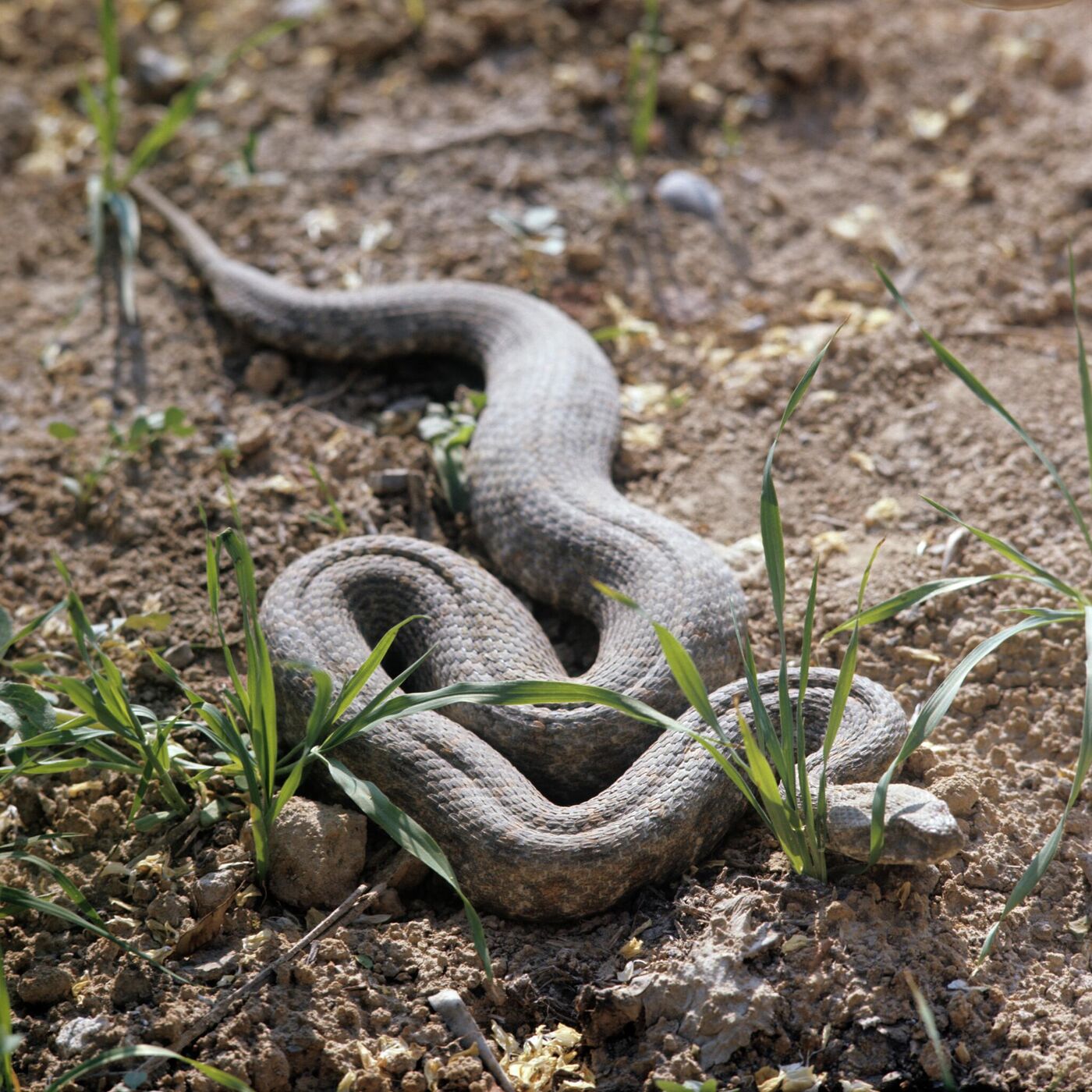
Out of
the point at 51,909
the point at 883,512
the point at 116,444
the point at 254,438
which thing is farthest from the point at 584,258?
the point at 51,909

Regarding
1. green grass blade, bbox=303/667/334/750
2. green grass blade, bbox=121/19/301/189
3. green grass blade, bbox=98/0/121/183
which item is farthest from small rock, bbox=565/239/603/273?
green grass blade, bbox=303/667/334/750

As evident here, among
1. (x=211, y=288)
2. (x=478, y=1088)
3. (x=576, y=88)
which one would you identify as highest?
(x=576, y=88)

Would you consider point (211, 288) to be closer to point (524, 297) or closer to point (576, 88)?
point (524, 297)

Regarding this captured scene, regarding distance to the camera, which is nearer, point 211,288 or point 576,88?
point 211,288

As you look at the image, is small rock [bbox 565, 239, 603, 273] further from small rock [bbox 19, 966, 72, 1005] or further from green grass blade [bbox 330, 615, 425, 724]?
small rock [bbox 19, 966, 72, 1005]

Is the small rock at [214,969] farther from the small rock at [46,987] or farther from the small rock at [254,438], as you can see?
the small rock at [254,438]

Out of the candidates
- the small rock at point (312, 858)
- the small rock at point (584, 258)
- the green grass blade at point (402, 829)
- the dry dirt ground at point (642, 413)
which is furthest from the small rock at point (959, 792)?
the small rock at point (584, 258)

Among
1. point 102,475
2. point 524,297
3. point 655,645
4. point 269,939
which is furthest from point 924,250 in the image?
point 269,939
